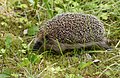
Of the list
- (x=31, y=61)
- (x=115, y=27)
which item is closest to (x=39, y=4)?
(x=115, y=27)

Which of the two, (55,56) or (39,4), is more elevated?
(39,4)

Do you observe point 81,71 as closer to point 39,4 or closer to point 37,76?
point 37,76

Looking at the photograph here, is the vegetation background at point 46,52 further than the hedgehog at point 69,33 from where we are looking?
No

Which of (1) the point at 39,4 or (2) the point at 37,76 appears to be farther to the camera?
(1) the point at 39,4

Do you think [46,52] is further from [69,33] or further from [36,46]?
[69,33]

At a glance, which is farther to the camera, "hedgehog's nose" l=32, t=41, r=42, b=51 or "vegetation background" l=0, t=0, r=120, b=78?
"hedgehog's nose" l=32, t=41, r=42, b=51
